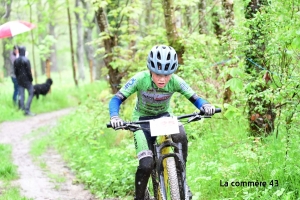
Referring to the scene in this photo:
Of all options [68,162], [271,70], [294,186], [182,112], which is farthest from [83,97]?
[294,186]

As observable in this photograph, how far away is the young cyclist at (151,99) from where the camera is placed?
4.69 meters

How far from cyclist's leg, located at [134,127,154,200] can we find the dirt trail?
6.61ft

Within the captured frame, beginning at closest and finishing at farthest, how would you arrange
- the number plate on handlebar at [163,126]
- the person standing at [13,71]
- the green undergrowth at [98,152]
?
1. the number plate on handlebar at [163,126]
2. the green undergrowth at [98,152]
3. the person standing at [13,71]

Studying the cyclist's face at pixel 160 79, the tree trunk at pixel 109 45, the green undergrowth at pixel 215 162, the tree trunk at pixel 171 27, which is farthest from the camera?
the tree trunk at pixel 109 45

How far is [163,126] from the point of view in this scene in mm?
4496

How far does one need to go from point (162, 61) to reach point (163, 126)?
0.71 metres

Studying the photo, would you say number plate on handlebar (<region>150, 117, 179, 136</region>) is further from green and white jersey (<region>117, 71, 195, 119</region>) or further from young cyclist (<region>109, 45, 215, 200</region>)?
green and white jersey (<region>117, 71, 195, 119</region>)

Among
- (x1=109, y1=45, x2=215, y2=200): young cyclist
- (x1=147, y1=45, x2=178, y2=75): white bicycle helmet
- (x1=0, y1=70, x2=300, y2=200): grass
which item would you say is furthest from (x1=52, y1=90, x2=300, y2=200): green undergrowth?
(x1=147, y1=45, x2=178, y2=75): white bicycle helmet

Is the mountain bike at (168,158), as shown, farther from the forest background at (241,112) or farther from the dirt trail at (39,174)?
the dirt trail at (39,174)

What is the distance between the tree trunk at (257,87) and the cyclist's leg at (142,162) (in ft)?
5.66

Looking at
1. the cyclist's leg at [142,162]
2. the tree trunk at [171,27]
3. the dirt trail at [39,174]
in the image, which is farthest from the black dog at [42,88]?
the cyclist's leg at [142,162]

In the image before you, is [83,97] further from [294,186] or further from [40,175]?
[294,186]

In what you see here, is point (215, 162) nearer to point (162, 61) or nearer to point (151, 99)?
point (151, 99)

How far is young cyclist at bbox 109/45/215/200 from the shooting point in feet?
15.4
